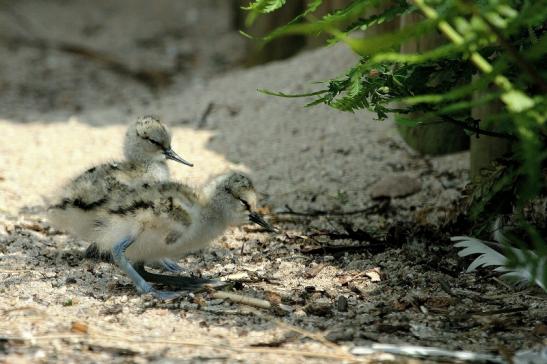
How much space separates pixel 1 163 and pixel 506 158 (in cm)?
380

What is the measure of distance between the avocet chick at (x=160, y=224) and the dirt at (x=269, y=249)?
0.53 feet

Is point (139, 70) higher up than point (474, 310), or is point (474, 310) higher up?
point (139, 70)

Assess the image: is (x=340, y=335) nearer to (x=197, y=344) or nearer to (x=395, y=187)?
(x=197, y=344)

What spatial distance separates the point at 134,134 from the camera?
Answer: 5.33 m

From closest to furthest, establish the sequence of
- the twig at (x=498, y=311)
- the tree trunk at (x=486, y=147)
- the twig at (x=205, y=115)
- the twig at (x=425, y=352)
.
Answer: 1. the twig at (x=425, y=352)
2. the twig at (x=498, y=311)
3. the tree trunk at (x=486, y=147)
4. the twig at (x=205, y=115)

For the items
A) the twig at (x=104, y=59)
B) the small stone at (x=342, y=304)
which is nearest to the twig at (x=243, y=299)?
the small stone at (x=342, y=304)

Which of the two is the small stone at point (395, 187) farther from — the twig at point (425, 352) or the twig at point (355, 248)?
the twig at point (425, 352)

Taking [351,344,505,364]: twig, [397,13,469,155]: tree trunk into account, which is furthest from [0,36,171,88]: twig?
[351,344,505,364]: twig

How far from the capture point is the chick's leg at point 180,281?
424 centimetres

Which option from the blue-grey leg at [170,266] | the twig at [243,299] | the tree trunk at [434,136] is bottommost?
the twig at [243,299]

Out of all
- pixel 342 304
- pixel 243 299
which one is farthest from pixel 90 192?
pixel 342 304

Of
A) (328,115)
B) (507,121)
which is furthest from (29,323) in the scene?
(328,115)

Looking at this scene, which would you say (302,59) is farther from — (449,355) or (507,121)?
(449,355)

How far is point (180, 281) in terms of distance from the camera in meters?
4.36
